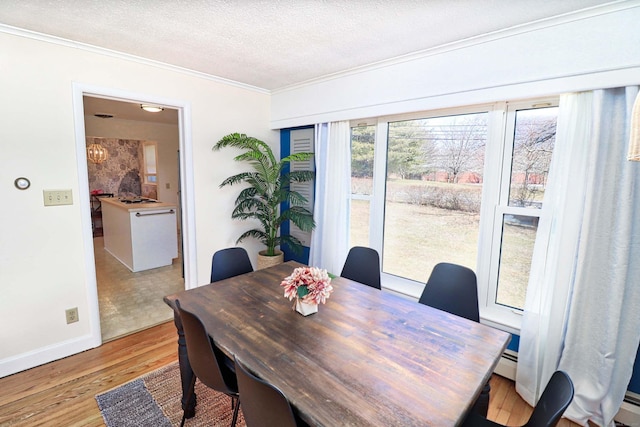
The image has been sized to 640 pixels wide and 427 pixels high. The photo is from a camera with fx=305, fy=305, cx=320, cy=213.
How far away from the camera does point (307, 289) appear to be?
1649mm

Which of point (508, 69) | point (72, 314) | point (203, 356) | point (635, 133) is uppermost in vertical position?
point (508, 69)

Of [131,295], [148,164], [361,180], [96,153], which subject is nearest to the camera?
[361,180]

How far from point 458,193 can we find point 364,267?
1000 mm

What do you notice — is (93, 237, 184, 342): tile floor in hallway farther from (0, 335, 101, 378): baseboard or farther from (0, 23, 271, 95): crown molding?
(0, 23, 271, 95): crown molding

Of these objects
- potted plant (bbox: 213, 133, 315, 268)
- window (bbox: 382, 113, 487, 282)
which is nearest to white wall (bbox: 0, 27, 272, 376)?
potted plant (bbox: 213, 133, 315, 268)

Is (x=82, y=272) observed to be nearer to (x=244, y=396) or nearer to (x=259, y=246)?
(x=259, y=246)

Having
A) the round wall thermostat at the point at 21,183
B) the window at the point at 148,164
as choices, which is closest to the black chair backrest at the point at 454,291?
the round wall thermostat at the point at 21,183

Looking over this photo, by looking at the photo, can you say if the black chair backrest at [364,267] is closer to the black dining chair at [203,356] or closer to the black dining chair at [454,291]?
the black dining chair at [454,291]

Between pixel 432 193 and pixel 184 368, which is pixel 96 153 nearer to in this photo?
pixel 184 368

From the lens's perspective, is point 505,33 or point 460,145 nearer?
point 505,33

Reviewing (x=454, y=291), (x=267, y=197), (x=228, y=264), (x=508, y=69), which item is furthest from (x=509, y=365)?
(x=267, y=197)

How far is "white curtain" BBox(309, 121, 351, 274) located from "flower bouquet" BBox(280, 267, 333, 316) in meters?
1.56

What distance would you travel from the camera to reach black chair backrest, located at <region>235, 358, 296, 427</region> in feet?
3.05

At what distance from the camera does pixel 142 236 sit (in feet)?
14.6
